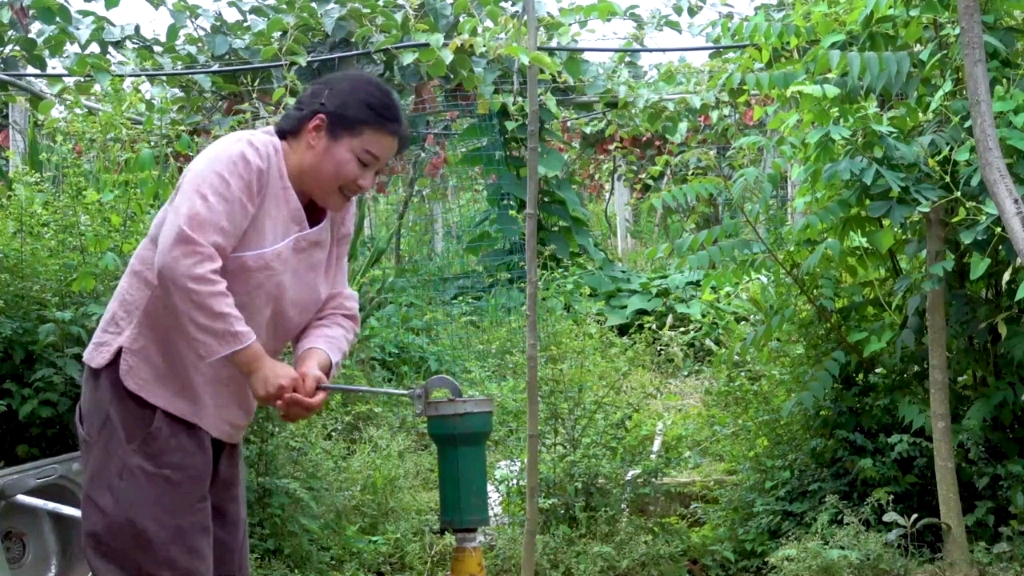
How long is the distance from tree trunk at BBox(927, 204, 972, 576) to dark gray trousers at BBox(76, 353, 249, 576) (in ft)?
9.57

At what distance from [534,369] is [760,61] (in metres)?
1.68

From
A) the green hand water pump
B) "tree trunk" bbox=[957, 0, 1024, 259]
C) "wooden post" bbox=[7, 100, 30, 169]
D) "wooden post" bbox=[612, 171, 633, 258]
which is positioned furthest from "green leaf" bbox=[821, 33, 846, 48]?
"wooden post" bbox=[612, 171, 633, 258]

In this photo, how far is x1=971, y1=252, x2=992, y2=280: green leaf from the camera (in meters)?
3.89

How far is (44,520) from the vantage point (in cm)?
320

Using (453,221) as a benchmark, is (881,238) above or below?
below

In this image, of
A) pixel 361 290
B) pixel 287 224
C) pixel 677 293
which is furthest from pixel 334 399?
pixel 677 293

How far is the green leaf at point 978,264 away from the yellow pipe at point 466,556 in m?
2.22

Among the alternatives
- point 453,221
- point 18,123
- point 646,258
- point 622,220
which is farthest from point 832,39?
point 622,220

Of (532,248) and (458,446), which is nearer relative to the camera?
(458,446)

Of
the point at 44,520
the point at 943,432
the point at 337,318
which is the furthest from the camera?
the point at 943,432

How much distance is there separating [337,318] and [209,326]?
0.44 meters

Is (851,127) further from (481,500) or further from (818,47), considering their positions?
(481,500)

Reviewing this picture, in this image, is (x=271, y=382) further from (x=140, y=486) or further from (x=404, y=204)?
(x=404, y=204)

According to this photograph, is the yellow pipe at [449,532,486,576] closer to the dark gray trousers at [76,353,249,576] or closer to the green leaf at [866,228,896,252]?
the dark gray trousers at [76,353,249,576]
